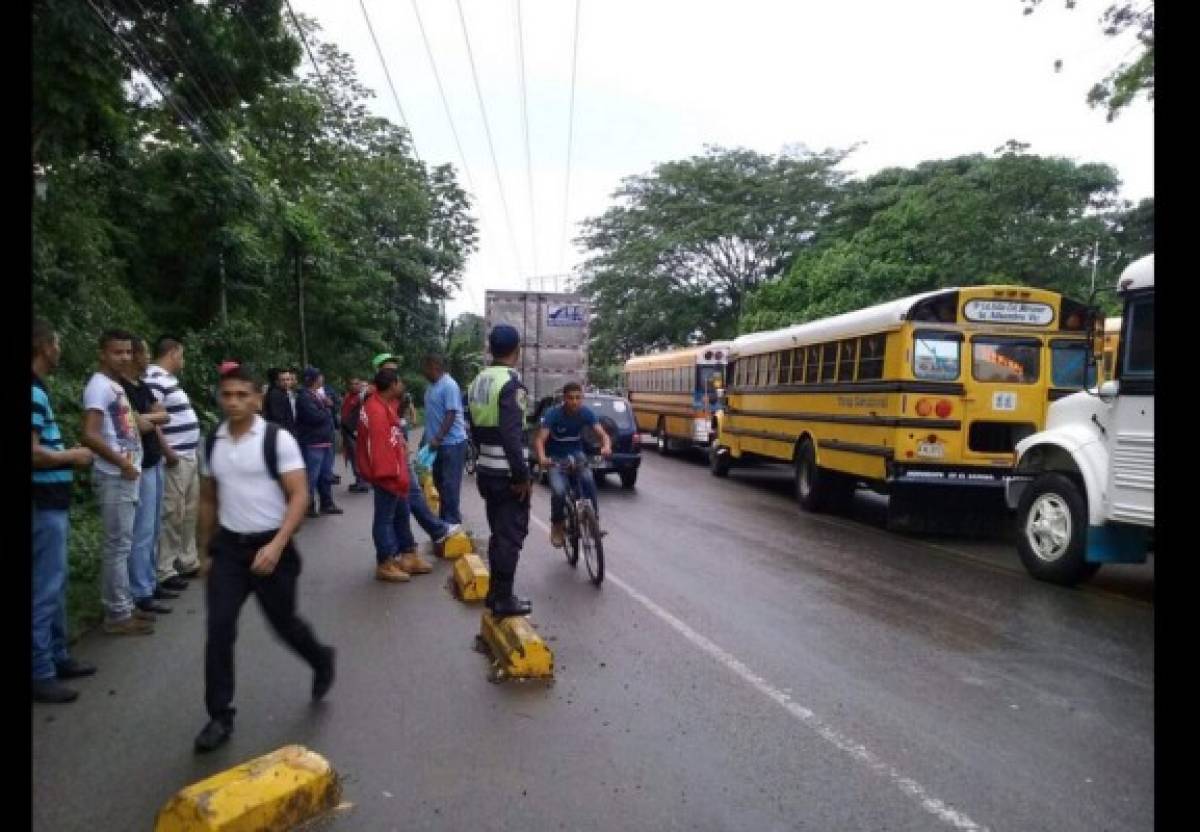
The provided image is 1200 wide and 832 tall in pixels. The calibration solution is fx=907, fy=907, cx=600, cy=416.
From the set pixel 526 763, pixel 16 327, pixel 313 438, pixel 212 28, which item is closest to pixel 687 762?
pixel 526 763

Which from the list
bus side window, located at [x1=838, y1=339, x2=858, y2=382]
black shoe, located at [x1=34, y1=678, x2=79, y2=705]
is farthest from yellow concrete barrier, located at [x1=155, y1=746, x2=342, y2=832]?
bus side window, located at [x1=838, y1=339, x2=858, y2=382]

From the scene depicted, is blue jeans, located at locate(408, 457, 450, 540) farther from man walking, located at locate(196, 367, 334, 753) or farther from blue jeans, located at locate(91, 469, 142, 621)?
man walking, located at locate(196, 367, 334, 753)

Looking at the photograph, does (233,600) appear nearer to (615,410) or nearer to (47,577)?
(47,577)

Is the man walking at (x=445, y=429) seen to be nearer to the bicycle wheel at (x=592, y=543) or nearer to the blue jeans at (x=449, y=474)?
the blue jeans at (x=449, y=474)

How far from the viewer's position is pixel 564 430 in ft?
29.4

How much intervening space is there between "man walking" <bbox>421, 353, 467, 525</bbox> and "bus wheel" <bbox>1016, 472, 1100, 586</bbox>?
5.60 m

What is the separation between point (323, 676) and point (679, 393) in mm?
Answer: 19085

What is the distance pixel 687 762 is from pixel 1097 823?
1.72m

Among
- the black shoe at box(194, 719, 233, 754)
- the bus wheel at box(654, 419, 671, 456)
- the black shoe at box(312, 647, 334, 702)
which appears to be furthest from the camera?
the bus wheel at box(654, 419, 671, 456)

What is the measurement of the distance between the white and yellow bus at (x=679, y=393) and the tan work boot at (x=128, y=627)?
48.4ft

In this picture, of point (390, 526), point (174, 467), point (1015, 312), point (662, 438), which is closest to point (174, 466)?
point (174, 467)

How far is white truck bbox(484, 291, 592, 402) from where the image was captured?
20.3m

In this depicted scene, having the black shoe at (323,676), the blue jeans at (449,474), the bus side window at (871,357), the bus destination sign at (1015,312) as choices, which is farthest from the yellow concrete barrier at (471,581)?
the bus destination sign at (1015,312)

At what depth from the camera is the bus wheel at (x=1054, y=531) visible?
816 centimetres
